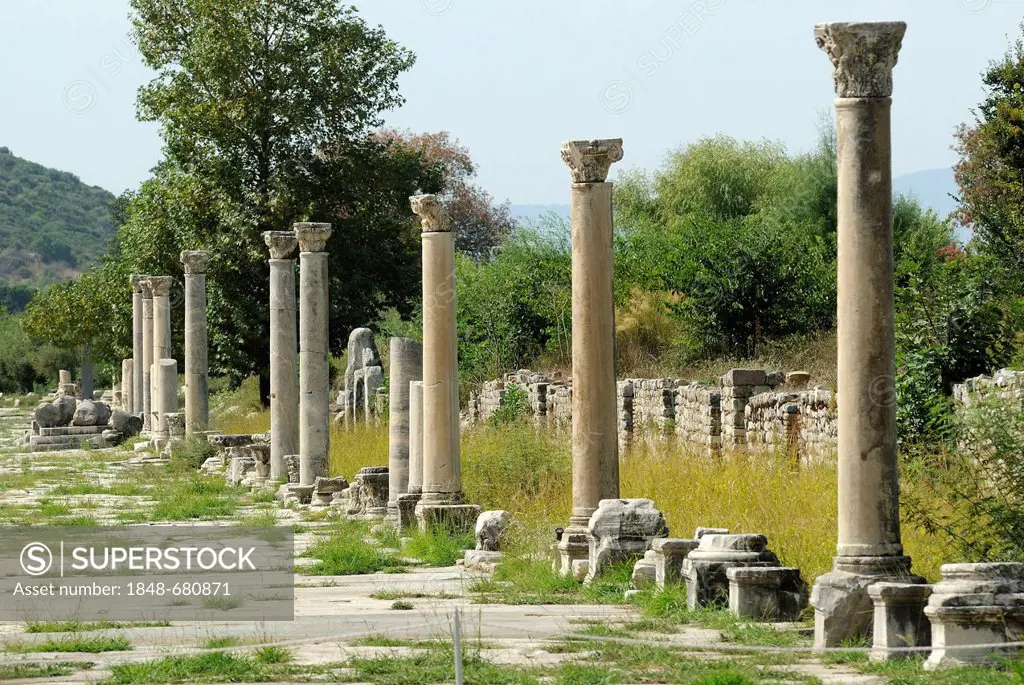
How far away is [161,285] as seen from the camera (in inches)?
1324

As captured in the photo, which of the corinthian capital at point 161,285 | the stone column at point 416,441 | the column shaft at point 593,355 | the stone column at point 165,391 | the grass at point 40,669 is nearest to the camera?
the grass at point 40,669

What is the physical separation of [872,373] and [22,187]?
137714mm

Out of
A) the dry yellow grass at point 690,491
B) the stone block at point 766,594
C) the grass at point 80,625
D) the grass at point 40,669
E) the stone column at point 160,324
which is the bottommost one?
the grass at point 80,625

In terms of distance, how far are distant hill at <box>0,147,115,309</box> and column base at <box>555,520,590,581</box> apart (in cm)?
11562

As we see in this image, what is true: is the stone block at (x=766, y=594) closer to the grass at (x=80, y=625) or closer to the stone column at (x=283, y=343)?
the grass at (x=80, y=625)

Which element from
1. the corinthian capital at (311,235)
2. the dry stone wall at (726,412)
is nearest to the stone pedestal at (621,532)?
the dry stone wall at (726,412)

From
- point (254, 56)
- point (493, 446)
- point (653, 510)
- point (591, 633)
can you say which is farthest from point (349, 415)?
point (591, 633)

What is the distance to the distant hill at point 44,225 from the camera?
130625mm

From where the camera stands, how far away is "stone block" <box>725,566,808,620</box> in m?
9.41

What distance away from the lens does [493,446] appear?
17906 mm

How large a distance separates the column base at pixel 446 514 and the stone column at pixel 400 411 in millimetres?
1395

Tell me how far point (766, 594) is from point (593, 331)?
3682mm

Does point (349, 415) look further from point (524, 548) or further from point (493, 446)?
point (524, 548)

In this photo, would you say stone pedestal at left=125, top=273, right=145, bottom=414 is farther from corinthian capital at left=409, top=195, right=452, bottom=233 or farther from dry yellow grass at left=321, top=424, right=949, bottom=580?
corinthian capital at left=409, top=195, right=452, bottom=233
